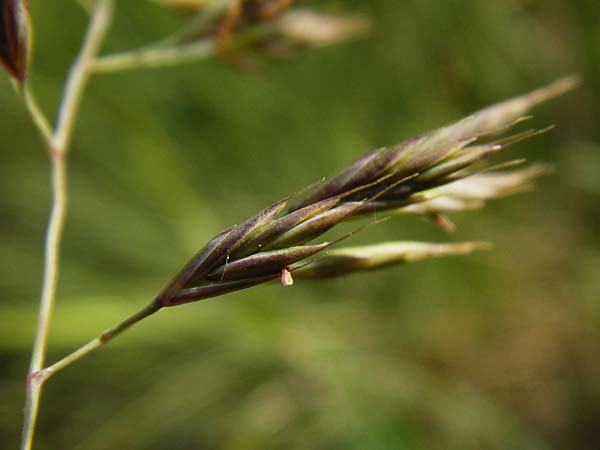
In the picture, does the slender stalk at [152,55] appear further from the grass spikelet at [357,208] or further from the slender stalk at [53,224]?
the grass spikelet at [357,208]

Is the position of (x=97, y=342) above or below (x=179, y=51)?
below

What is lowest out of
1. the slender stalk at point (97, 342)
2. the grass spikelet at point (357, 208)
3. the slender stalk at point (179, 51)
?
the slender stalk at point (97, 342)

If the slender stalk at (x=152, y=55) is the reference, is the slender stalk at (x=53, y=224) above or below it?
below

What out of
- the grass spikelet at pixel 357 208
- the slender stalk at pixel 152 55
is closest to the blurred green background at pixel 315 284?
the slender stalk at pixel 152 55

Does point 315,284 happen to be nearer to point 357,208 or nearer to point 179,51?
point 179,51

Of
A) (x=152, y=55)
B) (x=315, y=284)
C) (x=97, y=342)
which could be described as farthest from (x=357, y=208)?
(x=315, y=284)

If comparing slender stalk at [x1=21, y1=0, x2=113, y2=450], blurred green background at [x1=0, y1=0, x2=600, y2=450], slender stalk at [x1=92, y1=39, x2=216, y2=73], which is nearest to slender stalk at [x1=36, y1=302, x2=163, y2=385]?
slender stalk at [x1=21, y1=0, x2=113, y2=450]

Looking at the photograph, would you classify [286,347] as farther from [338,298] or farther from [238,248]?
[238,248]

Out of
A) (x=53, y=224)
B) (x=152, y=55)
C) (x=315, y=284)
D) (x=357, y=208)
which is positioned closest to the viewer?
(x=357, y=208)

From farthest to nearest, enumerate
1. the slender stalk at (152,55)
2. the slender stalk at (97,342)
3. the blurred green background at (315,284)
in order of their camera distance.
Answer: the blurred green background at (315,284) < the slender stalk at (152,55) < the slender stalk at (97,342)

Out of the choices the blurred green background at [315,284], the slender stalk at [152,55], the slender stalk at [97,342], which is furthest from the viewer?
the blurred green background at [315,284]
